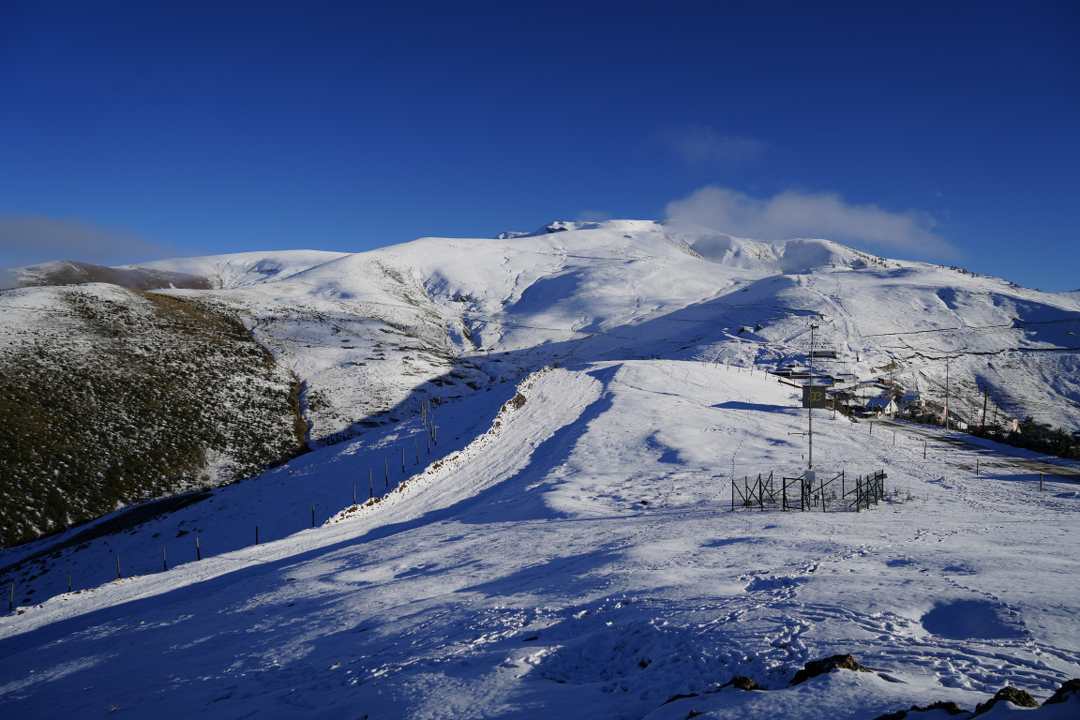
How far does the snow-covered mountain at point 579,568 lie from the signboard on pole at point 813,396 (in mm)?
3297

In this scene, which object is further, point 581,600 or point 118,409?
point 118,409

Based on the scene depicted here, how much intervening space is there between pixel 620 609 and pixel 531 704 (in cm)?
351

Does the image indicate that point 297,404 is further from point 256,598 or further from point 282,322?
point 256,598

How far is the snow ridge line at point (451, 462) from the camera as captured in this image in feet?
89.2

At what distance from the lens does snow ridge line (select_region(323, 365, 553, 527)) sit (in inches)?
1070

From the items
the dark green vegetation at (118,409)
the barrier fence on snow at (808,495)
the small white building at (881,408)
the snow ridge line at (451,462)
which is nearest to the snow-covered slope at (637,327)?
the dark green vegetation at (118,409)

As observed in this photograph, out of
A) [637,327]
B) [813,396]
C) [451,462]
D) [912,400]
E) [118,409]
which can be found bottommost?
[451,462]

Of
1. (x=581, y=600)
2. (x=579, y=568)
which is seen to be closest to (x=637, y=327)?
(x=579, y=568)

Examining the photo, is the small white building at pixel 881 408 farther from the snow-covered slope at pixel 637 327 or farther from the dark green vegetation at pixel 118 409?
the dark green vegetation at pixel 118 409

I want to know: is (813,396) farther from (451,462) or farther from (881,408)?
(881,408)

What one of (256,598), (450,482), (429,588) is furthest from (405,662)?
(450,482)

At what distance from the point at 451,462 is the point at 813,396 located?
70.0 feet

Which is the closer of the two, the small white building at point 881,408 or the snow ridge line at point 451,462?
the snow ridge line at point 451,462

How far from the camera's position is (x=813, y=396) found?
27688mm
